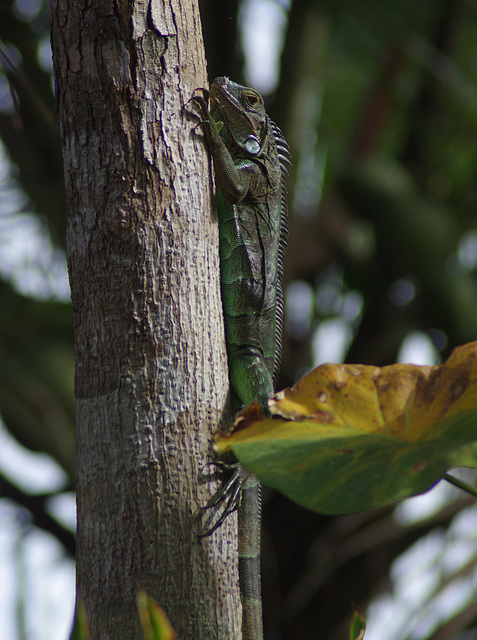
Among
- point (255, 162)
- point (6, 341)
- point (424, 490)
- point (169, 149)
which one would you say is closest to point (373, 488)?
point (424, 490)

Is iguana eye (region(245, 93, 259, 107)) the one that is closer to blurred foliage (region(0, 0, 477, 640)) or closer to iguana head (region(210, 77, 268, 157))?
iguana head (region(210, 77, 268, 157))

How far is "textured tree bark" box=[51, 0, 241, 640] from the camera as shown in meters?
1.38

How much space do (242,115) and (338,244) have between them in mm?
3454

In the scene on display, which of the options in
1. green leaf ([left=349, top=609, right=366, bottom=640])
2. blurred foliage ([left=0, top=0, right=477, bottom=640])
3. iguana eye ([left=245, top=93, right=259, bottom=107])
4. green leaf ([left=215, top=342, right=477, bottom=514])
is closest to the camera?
green leaf ([left=215, top=342, right=477, bottom=514])

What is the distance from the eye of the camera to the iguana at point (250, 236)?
7.75 feet

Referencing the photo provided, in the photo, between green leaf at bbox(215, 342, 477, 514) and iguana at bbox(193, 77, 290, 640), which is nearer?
green leaf at bbox(215, 342, 477, 514)

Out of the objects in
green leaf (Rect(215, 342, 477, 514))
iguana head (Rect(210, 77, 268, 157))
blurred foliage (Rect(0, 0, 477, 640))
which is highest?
iguana head (Rect(210, 77, 268, 157))

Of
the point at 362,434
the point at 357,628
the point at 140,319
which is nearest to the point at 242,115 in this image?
the point at 140,319

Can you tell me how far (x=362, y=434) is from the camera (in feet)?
4.69

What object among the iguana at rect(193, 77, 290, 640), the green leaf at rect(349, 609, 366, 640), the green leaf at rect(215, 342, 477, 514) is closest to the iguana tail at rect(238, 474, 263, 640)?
the iguana at rect(193, 77, 290, 640)

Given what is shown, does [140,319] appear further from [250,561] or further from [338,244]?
[338,244]

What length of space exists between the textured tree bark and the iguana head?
919 mm

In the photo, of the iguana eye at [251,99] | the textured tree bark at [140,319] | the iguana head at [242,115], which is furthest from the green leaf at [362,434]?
the iguana eye at [251,99]

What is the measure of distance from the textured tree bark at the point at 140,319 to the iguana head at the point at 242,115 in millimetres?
919
